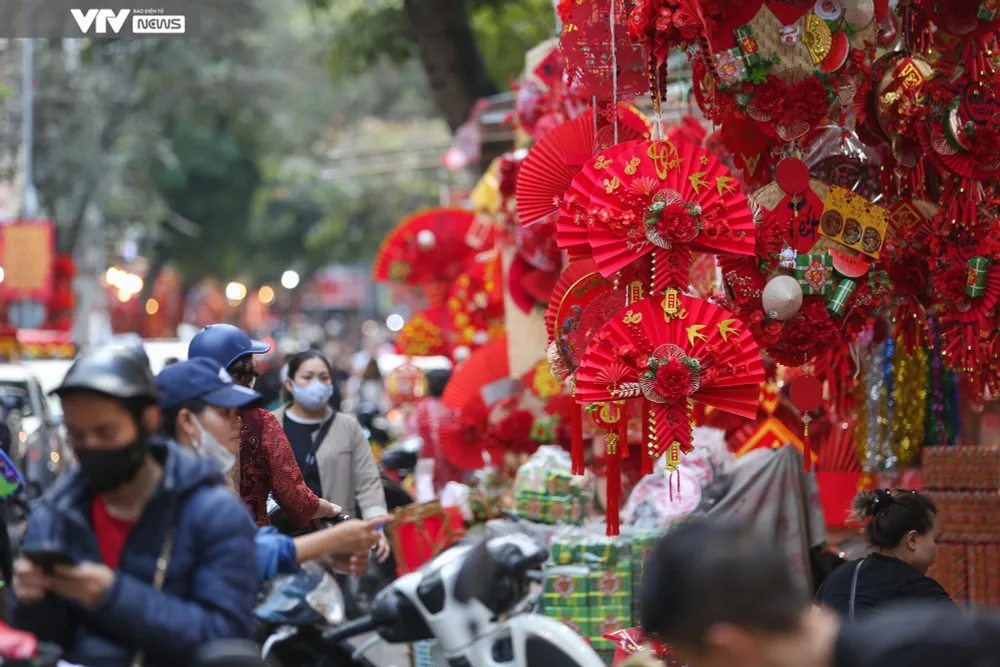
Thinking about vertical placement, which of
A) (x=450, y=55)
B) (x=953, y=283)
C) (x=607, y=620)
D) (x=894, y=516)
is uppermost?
(x=450, y=55)


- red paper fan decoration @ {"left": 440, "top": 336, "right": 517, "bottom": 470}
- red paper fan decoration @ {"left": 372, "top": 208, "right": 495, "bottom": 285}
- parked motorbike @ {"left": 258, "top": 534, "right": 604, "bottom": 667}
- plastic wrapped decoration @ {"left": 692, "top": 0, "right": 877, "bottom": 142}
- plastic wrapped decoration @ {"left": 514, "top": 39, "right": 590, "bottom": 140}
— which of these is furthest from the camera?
red paper fan decoration @ {"left": 372, "top": 208, "right": 495, "bottom": 285}

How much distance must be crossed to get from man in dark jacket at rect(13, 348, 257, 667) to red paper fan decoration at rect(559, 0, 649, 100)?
320cm

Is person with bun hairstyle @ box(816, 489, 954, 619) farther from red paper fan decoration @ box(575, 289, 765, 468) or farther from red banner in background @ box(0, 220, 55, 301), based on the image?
red banner in background @ box(0, 220, 55, 301)

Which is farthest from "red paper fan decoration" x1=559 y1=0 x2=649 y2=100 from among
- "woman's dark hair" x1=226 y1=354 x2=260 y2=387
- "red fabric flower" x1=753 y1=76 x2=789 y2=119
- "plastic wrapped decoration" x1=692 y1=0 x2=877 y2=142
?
"woman's dark hair" x1=226 y1=354 x2=260 y2=387

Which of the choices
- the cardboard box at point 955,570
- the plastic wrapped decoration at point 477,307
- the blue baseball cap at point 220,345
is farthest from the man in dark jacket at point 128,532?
the plastic wrapped decoration at point 477,307

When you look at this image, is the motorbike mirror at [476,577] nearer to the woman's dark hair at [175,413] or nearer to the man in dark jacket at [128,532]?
the woman's dark hair at [175,413]

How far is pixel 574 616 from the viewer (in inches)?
271

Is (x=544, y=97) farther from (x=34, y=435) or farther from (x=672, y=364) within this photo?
(x=34, y=435)

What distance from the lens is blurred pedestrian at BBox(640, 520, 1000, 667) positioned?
2.58 meters

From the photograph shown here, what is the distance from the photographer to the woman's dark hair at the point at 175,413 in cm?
372

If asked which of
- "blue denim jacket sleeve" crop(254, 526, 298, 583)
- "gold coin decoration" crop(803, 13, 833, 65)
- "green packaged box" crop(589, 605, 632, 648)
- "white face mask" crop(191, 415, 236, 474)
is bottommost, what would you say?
"green packaged box" crop(589, 605, 632, 648)

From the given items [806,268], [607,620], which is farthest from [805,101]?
[607,620]

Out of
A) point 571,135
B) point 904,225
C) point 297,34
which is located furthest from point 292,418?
point 297,34

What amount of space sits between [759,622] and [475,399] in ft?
26.5
